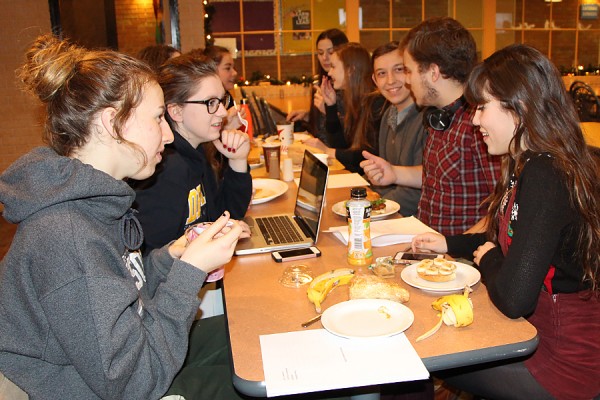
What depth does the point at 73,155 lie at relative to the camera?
1.40m

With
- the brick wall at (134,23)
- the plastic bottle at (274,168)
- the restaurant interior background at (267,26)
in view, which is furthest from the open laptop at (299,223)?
the brick wall at (134,23)

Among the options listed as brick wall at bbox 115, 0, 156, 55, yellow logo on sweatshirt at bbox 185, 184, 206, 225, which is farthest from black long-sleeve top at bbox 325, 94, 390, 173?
brick wall at bbox 115, 0, 156, 55

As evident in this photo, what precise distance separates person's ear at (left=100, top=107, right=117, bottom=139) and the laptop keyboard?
0.77 m

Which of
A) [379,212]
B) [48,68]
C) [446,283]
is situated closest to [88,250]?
[48,68]

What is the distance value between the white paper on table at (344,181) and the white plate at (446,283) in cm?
124

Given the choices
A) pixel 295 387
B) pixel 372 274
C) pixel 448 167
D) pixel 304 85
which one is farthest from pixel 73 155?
pixel 304 85

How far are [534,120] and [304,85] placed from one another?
6.45m

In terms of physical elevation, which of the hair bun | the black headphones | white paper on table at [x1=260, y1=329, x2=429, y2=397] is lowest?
white paper on table at [x1=260, y1=329, x2=429, y2=397]

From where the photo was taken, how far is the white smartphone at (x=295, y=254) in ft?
6.00

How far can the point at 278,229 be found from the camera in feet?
7.02

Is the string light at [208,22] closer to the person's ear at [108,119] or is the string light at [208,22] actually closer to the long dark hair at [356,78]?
the long dark hair at [356,78]

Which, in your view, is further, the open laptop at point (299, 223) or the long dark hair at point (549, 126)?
the open laptop at point (299, 223)

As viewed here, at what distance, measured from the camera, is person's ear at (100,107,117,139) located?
137 centimetres

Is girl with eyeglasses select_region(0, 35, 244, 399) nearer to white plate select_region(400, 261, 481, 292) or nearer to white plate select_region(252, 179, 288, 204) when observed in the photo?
white plate select_region(400, 261, 481, 292)
